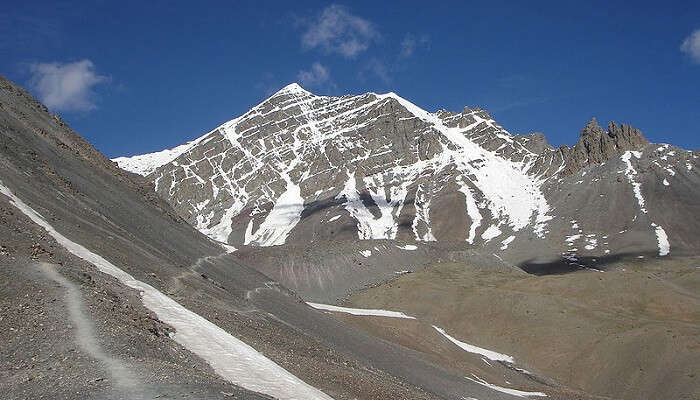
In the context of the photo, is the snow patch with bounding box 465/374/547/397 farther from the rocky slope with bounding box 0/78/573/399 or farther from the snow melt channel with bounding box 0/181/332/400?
the snow melt channel with bounding box 0/181/332/400

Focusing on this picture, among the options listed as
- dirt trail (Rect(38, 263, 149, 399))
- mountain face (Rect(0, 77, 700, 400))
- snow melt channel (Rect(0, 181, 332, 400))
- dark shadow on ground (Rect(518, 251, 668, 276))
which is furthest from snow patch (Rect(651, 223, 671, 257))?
dirt trail (Rect(38, 263, 149, 399))

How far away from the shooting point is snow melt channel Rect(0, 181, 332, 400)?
61.6ft

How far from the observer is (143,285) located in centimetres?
2853

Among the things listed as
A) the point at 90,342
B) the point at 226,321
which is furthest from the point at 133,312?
the point at 226,321

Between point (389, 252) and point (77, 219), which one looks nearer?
point (77, 219)

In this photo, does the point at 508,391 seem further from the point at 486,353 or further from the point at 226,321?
the point at 226,321

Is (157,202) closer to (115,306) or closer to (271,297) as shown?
(271,297)

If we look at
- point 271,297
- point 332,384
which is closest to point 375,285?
point 271,297

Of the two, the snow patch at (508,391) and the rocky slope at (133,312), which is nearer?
the rocky slope at (133,312)

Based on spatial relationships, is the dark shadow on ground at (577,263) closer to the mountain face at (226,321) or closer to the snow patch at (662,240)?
the snow patch at (662,240)

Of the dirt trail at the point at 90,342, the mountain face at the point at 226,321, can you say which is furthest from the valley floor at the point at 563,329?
the dirt trail at the point at 90,342

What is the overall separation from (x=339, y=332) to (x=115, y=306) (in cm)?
2598

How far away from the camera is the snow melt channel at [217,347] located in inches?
739

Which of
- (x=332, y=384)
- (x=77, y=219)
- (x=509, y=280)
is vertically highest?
(x=509, y=280)
